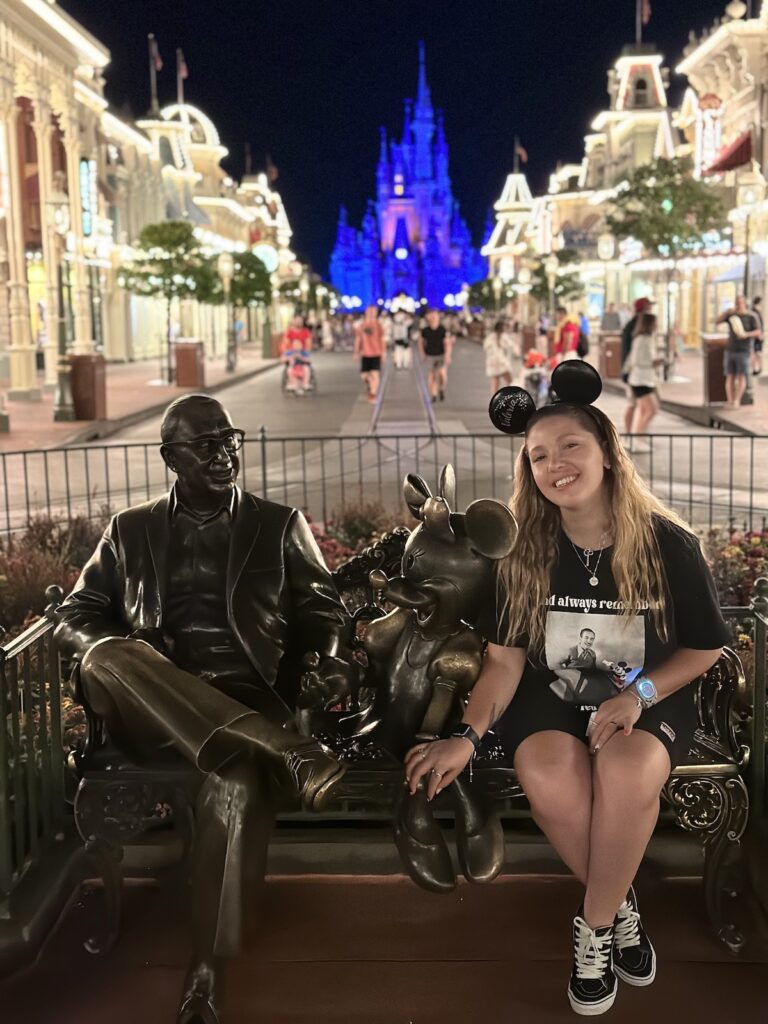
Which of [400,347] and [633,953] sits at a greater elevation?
[400,347]

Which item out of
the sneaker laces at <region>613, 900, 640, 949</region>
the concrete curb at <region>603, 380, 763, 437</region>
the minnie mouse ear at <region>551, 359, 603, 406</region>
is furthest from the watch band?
the concrete curb at <region>603, 380, 763, 437</region>

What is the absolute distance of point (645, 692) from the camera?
3.05 meters

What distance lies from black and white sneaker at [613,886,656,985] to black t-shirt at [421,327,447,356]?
20.1 metres

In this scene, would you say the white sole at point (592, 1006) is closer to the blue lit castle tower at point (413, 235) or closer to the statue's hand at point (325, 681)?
the statue's hand at point (325, 681)

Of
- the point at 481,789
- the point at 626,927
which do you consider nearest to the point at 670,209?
the point at 481,789

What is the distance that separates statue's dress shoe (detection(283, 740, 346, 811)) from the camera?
2893 mm

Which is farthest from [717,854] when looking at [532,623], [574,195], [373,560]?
[574,195]

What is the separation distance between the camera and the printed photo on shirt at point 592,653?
3.19 meters

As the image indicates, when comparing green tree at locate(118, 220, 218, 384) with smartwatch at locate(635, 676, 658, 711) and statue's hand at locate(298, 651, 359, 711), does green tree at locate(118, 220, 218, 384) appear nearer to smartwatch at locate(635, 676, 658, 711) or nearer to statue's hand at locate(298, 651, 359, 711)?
statue's hand at locate(298, 651, 359, 711)

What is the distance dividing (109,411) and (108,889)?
62.6 feet

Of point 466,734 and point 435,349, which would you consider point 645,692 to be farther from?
point 435,349

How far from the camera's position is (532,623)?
3.21 metres

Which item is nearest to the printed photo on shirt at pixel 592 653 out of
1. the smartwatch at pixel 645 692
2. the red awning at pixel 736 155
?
the smartwatch at pixel 645 692

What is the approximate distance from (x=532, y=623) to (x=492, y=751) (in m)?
0.52
